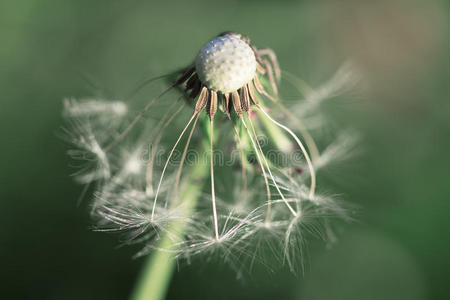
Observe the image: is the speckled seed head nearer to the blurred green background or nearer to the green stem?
the green stem

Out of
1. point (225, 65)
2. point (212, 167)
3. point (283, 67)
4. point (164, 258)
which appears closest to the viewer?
point (225, 65)

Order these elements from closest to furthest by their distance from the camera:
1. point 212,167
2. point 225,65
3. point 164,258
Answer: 1. point 225,65
2. point 212,167
3. point 164,258

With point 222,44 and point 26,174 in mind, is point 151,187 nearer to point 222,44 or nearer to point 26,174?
point 222,44

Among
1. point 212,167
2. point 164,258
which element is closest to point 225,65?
point 212,167

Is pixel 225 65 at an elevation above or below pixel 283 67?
below

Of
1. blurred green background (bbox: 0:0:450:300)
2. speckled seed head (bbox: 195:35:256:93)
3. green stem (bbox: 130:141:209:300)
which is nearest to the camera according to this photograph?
speckled seed head (bbox: 195:35:256:93)

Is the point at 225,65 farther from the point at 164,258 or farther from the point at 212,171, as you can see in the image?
the point at 164,258

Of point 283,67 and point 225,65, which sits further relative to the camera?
point 283,67

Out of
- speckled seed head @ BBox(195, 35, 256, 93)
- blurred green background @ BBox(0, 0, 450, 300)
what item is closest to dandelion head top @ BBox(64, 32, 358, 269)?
speckled seed head @ BBox(195, 35, 256, 93)

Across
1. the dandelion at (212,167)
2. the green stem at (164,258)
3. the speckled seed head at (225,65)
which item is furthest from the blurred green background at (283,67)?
the speckled seed head at (225,65)
